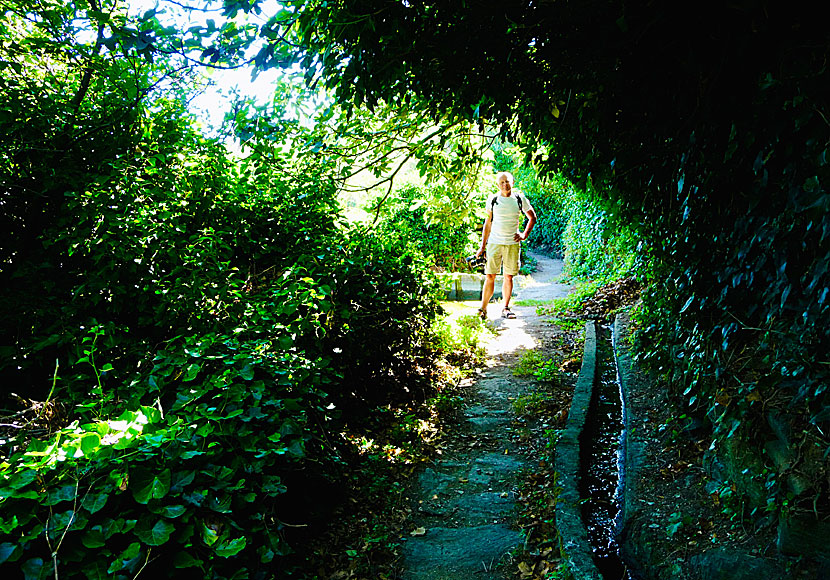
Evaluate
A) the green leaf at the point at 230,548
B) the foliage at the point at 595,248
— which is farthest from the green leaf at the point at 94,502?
the foliage at the point at 595,248

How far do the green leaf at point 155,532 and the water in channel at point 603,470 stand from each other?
2192 mm

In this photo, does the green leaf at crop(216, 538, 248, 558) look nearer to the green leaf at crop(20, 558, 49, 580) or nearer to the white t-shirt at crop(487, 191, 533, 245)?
the green leaf at crop(20, 558, 49, 580)

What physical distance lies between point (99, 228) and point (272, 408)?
1.71 m

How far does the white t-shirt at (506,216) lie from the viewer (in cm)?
791

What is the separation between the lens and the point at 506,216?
795 cm

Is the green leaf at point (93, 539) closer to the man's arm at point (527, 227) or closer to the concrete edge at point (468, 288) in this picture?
the man's arm at point (527, 227)

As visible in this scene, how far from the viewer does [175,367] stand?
105 inches

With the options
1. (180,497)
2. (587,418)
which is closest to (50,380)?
(180,497)

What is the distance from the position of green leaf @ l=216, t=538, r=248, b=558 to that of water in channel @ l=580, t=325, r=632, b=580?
6.36ft

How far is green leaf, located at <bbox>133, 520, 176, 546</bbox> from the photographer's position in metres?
1.64

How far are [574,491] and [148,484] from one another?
2477 mm

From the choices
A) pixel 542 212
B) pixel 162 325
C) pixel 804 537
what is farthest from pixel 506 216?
pixel 542 212

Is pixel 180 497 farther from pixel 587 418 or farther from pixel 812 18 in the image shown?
pixel 587 418

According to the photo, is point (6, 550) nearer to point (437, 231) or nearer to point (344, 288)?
point (344, 288)
